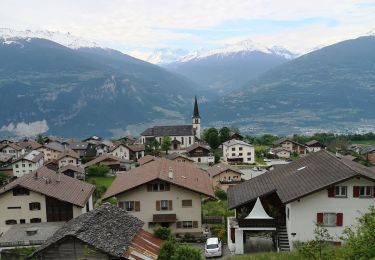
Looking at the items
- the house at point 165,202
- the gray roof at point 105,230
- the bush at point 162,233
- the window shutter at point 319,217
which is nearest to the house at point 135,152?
the house at point 165,202

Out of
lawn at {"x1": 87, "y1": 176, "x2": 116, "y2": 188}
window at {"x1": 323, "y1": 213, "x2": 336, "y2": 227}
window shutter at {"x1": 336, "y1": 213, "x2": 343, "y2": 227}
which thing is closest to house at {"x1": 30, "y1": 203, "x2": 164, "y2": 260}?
window at {"x1": 323, "y1": 213, "x2": 336, "y2": 227}

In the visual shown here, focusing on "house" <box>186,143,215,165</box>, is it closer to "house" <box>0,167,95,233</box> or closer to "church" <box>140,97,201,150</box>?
"church" <box>140,97,201,150</box>

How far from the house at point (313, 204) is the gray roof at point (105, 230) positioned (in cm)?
710

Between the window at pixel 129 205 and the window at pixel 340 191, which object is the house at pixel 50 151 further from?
the window at pixel 340 191

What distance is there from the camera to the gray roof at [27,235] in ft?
97.8

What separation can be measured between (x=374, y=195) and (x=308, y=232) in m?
4.59

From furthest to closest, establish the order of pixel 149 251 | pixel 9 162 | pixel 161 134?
pixel 161 134 → pixel 9 162 → pixel 149 251

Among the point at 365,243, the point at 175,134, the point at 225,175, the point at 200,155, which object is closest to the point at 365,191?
the point at 365,243

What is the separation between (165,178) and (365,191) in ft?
50.5

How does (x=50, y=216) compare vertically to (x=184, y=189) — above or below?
below

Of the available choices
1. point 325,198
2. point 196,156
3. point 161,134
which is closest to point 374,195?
point 325,198

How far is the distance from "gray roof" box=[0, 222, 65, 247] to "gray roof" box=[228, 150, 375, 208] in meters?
13.3

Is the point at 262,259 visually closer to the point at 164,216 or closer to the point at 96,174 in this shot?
the point at 164,216

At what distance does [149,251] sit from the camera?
2516cm
